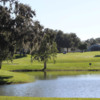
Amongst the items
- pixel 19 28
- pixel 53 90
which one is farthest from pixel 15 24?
pixel 53 90

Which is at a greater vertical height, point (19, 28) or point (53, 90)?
point (19, 28)

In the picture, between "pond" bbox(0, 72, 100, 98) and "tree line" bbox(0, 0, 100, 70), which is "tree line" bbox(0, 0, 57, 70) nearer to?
"tree line" bbox(0, 0, 100, 70)

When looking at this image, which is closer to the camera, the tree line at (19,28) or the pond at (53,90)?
the pond at (53,90)

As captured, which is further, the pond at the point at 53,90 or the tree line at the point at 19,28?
the tree line at the point at 19,28

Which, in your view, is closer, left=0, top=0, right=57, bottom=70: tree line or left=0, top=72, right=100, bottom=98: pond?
left=0, top=72, right=100, bottom=98: pond

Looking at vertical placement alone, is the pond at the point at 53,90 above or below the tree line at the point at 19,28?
below

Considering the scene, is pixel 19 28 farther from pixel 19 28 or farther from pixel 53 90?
pixel 53 90

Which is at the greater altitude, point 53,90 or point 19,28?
point 19,28

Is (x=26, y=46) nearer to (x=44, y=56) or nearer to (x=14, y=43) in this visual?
(x=14, y=43)

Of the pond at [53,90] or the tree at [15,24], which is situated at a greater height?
the tree at [15,24]

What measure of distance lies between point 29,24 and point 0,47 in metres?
6.93

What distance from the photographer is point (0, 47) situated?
157ft

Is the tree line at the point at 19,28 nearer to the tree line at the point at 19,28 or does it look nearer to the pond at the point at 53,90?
the tree line at the point at 19,28

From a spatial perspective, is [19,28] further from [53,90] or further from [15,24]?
[53,90]
